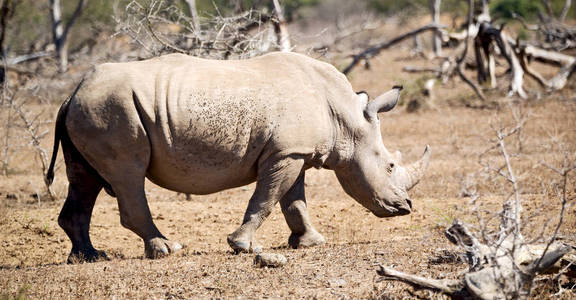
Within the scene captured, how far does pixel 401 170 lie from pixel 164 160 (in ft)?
7.59

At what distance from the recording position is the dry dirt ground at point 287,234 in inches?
213

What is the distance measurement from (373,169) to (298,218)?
860 millimetres

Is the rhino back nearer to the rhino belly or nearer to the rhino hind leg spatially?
the rhino belly

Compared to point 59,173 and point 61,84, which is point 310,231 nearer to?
point 59,173

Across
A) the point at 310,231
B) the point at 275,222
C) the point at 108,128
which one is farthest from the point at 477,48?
the point at 108,128

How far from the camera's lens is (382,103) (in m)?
7.14

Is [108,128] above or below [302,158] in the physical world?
above

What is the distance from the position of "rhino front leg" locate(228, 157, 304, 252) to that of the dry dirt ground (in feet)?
0.59

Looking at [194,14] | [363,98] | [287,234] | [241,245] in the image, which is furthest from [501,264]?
[194,14]

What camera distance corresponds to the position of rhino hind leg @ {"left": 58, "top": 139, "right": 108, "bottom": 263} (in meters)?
6.84

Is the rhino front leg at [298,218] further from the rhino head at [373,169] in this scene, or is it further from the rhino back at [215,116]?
the rhino back at [215,116]

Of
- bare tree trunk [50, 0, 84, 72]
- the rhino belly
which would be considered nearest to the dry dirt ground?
the rhino belly

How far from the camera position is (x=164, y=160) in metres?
6.45

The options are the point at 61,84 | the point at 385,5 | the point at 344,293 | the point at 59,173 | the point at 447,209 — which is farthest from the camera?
the point at 385,5
